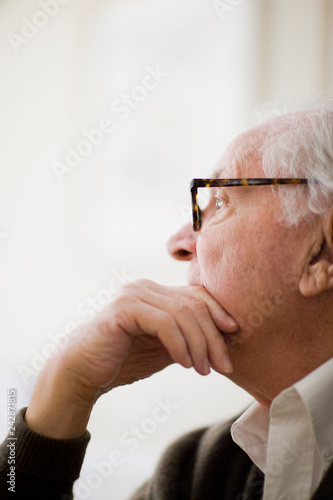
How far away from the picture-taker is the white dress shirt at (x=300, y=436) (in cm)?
86

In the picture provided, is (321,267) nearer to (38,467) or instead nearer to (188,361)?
(188,361)

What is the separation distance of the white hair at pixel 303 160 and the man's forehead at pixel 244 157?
0.01 meters

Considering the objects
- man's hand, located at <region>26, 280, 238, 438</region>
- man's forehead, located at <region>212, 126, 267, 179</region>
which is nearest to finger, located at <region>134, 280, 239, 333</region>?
man's hand, located at <region>26, 280, 238, 438</region>

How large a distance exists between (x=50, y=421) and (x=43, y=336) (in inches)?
38.3

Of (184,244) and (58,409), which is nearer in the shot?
(58,409)

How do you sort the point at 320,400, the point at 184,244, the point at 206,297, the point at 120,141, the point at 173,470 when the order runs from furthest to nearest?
the point at 120,141, the point at 173,470, the point at 184,244, the point at 206,297, the point at 320,400

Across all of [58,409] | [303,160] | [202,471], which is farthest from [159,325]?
[202,471]

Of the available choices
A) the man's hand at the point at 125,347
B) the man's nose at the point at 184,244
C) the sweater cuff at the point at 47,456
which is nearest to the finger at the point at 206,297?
the man's hand at the point at 125,347

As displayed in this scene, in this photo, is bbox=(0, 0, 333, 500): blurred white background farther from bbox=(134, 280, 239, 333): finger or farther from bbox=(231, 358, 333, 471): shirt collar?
bbox=(231, 358, 333, 471): shirt collar

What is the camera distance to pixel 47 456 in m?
0.97

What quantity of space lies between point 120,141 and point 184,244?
1.20 meters

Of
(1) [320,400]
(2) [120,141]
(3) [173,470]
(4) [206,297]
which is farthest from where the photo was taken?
(2) [120,141]

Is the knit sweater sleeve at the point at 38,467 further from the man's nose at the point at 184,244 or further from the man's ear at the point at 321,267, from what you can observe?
the man's ear at the point at 321,267

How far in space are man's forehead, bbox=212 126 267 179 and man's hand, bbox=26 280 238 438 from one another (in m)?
0.25
